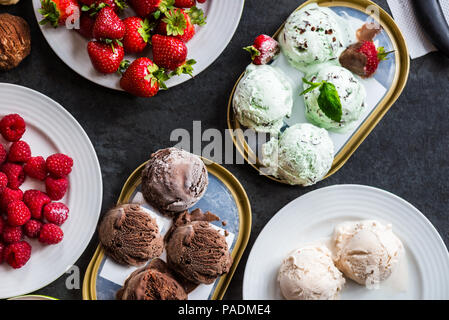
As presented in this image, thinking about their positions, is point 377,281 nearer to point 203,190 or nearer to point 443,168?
point 443,168

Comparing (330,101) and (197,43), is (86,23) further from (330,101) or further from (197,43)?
(330,101)

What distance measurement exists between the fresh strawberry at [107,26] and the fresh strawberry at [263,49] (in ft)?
1.57

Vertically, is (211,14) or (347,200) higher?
(211,14)

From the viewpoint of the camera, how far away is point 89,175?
1.67 metres

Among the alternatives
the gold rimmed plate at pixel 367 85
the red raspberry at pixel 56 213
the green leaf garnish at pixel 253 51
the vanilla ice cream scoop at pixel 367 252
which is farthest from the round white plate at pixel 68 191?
the vanilla ice cream scoop at pixel 367 252

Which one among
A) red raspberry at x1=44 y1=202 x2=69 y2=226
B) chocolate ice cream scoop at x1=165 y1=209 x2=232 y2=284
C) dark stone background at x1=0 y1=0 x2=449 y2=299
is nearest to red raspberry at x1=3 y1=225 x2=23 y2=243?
red raspberry at x1=44 y1=202 x2=69 y2=226

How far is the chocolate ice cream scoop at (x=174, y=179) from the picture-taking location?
157 centimetres

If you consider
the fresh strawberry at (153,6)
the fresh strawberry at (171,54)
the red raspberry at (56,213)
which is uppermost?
the fresh strawberry at (153,6)

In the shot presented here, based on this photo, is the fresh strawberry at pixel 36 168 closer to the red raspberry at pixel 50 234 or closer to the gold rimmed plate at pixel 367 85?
the red raspberry at pixel 50 234

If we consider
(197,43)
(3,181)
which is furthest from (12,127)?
(197,43)

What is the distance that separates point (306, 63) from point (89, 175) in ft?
3.08

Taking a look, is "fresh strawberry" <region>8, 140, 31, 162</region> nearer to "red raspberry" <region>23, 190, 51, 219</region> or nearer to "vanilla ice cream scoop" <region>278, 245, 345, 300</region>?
"red raspberry" <region>23, 190, 51, 219</region>

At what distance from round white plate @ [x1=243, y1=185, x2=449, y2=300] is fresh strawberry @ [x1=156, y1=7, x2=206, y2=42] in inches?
29.9
